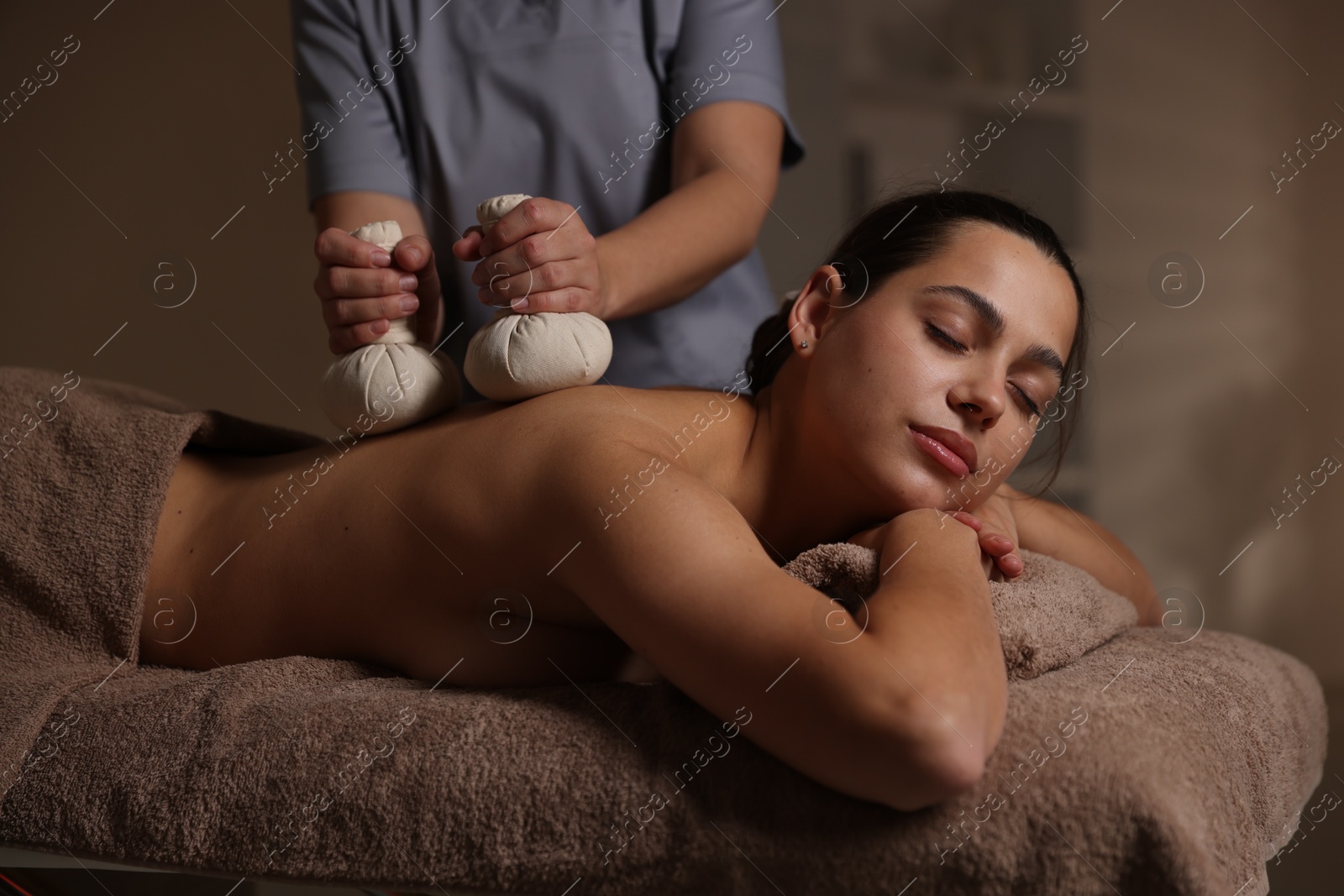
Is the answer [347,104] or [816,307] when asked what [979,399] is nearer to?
[816,307]

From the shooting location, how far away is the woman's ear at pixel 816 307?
0.96 meters

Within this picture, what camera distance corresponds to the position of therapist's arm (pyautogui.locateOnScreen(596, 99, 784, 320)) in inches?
42.0

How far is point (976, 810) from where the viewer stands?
564 millimetres

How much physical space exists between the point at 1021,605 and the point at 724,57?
88 cm

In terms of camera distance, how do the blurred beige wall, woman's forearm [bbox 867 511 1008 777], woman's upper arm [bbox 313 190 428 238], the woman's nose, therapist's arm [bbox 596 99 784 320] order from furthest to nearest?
the blurred beige wall → woman's upper arm [bbox 313 190 428 238] → therapist's arm [bbox 596 99 784 320] → the woman's nose → woman's forearm [bbox 867 511 1008 777]

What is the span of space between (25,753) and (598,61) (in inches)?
40.8

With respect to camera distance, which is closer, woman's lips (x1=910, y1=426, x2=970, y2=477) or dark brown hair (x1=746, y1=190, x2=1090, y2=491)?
woman's lips (x1=910, y1=426, x2=970, y2=477)

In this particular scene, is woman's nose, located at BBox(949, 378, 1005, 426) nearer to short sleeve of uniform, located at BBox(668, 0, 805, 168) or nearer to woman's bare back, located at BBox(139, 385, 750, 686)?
woman's bare back, located at BBox(139, 385, 750, 686)

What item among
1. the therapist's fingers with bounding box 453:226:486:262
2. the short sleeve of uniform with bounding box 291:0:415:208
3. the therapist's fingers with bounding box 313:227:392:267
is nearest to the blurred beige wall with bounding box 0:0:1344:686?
the short sleeve of uniform with bounding box 291:0:415:208

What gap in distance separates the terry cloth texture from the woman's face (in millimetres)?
117

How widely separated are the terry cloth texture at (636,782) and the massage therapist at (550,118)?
64 centimetres

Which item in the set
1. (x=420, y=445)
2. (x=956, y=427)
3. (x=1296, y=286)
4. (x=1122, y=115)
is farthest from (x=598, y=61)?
(x=1296, y=286)

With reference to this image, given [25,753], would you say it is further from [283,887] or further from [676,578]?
[676,578]

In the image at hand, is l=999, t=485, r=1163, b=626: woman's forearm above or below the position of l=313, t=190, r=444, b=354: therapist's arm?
below
